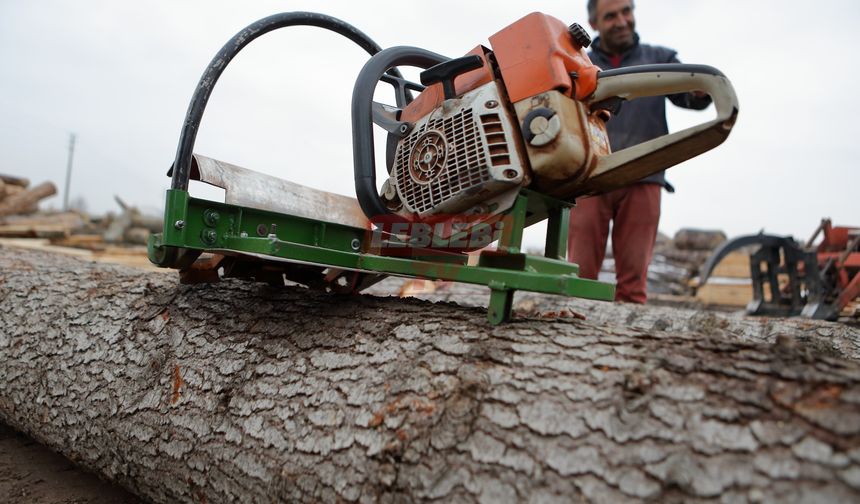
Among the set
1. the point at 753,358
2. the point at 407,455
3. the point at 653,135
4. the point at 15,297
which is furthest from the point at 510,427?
the point at 653,135

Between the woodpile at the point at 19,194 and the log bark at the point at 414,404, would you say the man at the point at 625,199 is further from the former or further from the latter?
the woodpile at the point at 19,194

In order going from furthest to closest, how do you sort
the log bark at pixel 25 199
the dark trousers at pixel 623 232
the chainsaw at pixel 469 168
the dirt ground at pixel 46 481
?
the log bark at pixel 25 199 < the dark trousers at pixel 623 232 < the dirt ground at pixel 46 481 < the chainsaw at pixel 469 168

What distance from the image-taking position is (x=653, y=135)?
3494 mm

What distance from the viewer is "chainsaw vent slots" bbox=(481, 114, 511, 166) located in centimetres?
158

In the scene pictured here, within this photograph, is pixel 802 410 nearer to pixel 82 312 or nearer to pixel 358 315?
pixel 358 315

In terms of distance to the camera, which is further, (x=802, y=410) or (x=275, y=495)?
(x=275, y=495)

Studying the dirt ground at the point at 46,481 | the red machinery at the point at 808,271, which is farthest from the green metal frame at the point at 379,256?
the red machinery at the point at 808,271

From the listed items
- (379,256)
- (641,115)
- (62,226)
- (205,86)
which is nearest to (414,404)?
(379,256)

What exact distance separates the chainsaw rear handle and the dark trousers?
5.83 feet

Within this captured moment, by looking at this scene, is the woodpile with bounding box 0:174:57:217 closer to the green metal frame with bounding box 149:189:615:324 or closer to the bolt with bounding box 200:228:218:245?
the green metal frame with bounding box 149:189:615:324

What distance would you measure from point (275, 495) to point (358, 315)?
0.57 meters

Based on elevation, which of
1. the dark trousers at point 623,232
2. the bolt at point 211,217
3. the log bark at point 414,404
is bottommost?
the log bark at point 414,404

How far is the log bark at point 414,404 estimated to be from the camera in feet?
2.99

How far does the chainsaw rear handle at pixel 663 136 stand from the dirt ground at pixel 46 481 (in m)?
1.99
